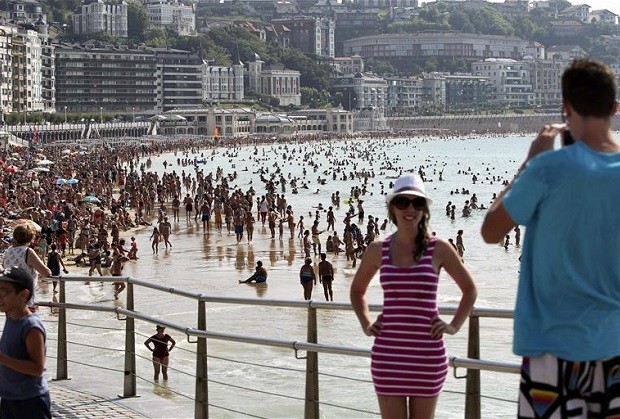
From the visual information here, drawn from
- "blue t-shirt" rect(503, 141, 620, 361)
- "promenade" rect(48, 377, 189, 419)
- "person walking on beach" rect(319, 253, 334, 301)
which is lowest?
"person walking on beach" rect(319, 253, 334, 301)

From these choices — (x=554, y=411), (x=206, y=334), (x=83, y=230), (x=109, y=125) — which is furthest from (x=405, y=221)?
(x=109, y=125)

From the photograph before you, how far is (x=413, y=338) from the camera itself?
4074 mm

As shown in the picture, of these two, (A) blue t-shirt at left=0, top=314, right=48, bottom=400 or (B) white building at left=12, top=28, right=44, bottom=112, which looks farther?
(B) white building at left=12, top=28, right=44, bottom=112

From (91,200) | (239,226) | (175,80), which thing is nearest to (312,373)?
(239,226)

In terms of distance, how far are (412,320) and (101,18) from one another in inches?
6863

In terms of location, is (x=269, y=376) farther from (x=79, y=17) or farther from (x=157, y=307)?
(x=79, y=17)

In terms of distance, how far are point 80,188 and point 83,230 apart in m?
19.6

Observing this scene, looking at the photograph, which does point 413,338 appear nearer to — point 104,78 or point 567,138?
point 567,138

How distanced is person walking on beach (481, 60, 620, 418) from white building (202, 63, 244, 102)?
16690cm

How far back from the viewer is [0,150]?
74188mm

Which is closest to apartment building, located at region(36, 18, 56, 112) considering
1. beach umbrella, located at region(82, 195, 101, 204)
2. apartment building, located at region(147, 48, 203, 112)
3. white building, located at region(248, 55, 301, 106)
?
apartment building, located at region(147, 48, 203, 112)

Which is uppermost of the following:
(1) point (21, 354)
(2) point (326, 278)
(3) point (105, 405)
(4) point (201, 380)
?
(1) point (21, 354)

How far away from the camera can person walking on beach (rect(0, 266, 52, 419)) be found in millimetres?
4742

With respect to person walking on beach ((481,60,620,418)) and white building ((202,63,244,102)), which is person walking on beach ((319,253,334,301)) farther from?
white building ((202,63,244,102))
